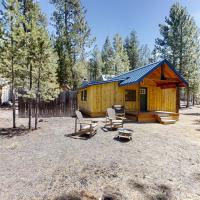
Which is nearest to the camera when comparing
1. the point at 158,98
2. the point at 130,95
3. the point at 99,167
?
the point at 99,167

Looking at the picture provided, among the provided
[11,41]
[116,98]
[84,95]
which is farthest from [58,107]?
[11,41]

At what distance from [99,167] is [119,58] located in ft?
96.0

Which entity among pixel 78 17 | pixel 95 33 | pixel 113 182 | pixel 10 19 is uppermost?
pixel 78 17

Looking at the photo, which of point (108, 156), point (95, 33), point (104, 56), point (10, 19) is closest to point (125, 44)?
point (104, 56)

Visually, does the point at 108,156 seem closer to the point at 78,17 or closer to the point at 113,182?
the point at 113,182

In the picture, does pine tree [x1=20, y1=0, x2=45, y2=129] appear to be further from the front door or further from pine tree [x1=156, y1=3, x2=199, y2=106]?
pine tree [x1=156, y1=3, x2=199, y2=106]

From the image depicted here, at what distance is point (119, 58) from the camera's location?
32.3 m

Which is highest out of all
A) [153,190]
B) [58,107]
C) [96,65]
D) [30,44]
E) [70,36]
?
[70,36]

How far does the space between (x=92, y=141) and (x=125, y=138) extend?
1429mm

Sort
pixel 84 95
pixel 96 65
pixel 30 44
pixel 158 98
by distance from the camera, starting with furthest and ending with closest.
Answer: pixel 96 65
pixel 84 95
pixel 158 98
pixel 30 44

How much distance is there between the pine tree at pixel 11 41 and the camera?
8352mm

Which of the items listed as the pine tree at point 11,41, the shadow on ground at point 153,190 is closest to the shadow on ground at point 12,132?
the pine tree at point 11,41

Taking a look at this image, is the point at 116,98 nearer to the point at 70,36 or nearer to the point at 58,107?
the point at 58,107

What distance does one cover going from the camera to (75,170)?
4.62 meters
